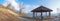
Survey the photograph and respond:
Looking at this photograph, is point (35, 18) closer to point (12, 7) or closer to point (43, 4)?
point (43, 4)

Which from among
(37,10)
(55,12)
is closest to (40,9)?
(37,10)

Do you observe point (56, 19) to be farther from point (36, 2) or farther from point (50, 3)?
point (36, 2)

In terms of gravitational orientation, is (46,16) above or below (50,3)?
below

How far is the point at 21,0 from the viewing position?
3.67 meters

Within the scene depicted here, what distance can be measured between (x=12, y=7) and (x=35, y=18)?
63cm

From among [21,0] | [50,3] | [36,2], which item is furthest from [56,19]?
[21,0]

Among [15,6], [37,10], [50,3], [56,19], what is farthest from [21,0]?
[56,19]

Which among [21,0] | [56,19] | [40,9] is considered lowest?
[56,19]

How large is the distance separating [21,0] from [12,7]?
0.92 ft

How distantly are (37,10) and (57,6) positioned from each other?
513mm

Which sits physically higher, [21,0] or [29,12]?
[21,0]

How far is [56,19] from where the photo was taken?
3.66 m

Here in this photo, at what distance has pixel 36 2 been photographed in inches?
145

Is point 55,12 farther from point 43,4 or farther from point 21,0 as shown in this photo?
point 21,0
